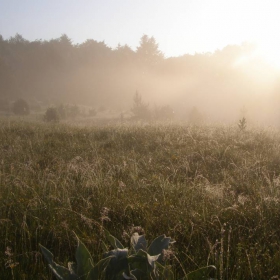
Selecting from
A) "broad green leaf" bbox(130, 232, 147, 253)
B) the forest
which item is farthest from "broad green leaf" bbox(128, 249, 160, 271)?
the forest

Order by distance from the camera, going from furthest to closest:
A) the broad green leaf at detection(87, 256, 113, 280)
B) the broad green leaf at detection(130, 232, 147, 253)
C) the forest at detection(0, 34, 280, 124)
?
1. the forest at detection(0, 34, 280, 124)
2. the broad green leaf at detection(130, 232, 147, 253)
3. the broad green leaf at detection(87, 256, 113, 280)

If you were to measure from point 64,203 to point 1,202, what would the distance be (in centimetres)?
67

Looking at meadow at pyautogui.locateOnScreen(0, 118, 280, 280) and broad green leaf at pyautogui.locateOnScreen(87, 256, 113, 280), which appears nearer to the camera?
broad green leaf at pyautogui.locateOnScreen(87, 256, 113, 280)

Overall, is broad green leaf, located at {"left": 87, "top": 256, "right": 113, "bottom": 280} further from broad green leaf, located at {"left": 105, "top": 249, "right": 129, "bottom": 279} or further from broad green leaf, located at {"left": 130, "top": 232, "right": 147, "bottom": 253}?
broad green leaf, located at {"left": 130, "top": 232, "right": 147, "bottom": 253}

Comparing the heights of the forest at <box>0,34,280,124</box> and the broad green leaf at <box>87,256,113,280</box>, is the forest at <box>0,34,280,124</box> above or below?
above

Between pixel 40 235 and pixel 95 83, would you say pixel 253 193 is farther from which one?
pixel 95 83

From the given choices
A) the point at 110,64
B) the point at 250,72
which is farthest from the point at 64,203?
the point at 110,64

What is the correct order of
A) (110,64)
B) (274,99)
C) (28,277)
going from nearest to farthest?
(28,277) → (274,99) → (110,64)

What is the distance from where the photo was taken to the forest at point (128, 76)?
37312mm

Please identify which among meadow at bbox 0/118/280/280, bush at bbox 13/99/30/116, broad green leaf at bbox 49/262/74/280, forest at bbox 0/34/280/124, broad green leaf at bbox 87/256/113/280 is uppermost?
forest at bbox 0/34/280/124

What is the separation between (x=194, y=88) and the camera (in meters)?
41.8

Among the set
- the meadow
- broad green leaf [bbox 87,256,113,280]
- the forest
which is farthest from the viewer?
the forest

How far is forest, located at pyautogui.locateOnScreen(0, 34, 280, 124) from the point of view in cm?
3731

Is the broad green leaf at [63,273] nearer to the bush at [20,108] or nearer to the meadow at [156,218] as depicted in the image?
the meadow at [156,218]
